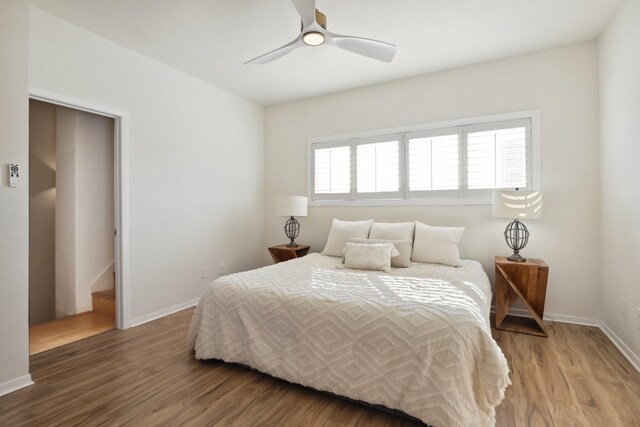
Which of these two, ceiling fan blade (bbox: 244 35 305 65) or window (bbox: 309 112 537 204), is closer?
ceiling fan blade (bbox: 244 35 305 65)

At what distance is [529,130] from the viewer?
3.28 m

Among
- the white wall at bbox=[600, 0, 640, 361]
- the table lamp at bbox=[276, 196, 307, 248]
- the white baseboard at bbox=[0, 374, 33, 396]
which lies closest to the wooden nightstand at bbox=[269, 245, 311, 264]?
the table lamp at bbox=[276, 196, 307, 248]

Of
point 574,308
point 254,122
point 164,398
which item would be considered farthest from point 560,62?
point 164,398

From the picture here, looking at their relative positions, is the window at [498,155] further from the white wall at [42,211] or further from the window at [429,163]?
the white wall at [42,211]

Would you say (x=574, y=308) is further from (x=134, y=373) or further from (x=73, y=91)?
(x=73, y=91)

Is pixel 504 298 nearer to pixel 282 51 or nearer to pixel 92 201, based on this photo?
pixel 282 51

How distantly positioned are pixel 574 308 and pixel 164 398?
3639mm

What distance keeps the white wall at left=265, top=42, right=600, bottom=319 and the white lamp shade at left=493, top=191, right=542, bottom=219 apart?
1.39 ft

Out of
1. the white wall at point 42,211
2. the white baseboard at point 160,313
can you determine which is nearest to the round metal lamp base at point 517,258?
the white baseboard at point 160,313

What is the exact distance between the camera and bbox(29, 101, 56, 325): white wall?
3.74 m

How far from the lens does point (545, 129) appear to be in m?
3.21

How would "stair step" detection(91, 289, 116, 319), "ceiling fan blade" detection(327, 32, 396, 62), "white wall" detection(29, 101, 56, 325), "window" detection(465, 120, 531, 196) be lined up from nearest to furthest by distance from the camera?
"ceiling fan blade" detection(327, 32, 396, 62), "window" detection(465, 120, 531, 196), "stair step" detection(91, 289, 116, 319), "white wall" detection(29, 101, 56, 325)

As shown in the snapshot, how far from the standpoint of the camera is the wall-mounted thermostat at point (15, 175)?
6.68 ft

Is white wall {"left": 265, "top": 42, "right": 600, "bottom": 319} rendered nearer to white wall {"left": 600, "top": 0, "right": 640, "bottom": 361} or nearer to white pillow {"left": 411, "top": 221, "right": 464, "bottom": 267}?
white wall {"left": 600, "top": 0, "right": 640, "bottom": 361}
